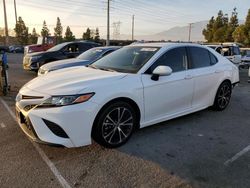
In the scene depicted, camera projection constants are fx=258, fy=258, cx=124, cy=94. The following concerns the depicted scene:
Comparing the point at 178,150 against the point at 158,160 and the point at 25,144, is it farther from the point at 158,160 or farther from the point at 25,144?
the point at 25,144

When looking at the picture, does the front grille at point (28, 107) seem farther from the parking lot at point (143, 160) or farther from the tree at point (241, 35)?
the tree at point (241, 35)

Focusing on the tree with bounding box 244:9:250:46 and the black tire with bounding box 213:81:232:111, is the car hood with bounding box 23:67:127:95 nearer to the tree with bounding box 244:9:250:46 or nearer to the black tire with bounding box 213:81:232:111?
the black tire with bounding box 213:81:232:111

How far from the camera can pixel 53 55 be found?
11516mm

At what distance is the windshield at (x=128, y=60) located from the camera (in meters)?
4.30

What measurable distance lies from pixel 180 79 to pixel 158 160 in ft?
5.39

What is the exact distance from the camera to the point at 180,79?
4.56m

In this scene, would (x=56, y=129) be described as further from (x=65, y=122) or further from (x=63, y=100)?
(x=63, y=100)

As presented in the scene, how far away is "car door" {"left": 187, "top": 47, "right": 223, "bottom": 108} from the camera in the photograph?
195 inches

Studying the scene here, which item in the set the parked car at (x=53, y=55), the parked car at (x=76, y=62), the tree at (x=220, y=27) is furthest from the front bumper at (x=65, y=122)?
the tree at (x=220, y=27)

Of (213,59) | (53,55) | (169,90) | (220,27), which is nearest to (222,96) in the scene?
(213,59)

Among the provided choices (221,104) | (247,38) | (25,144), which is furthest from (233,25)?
(25,144)

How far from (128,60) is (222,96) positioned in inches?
102

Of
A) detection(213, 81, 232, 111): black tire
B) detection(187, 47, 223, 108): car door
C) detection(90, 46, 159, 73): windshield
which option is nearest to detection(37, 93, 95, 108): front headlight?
detection(90, 46, 159, 73): windshield

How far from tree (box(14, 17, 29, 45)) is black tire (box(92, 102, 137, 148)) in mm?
66536
